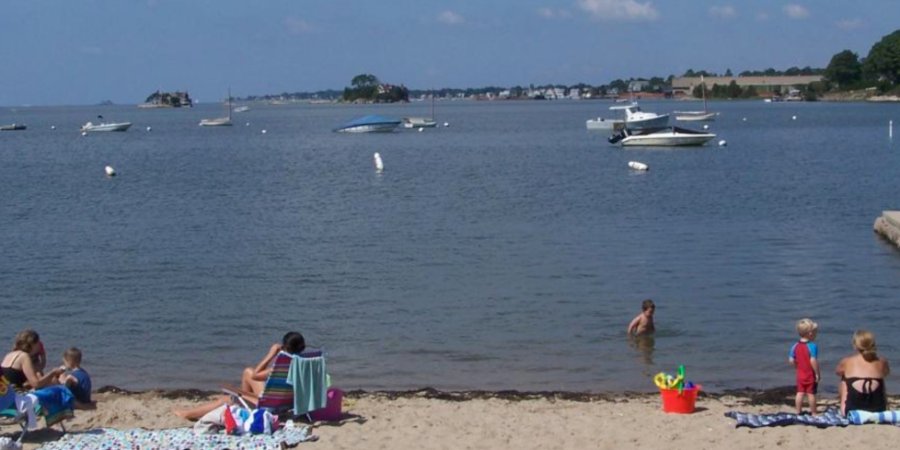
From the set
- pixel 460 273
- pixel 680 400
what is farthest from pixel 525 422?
pixel 460 273

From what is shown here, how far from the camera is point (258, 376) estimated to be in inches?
509

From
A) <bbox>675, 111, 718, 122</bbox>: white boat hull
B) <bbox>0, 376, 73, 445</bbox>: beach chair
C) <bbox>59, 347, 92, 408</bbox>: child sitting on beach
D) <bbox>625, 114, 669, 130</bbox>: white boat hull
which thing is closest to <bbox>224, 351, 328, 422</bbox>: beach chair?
<bbox>0, 376, 73, 445</bbox>: beach chair

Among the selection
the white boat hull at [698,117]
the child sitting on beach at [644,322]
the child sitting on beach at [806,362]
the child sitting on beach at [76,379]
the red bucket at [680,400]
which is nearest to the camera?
the child sitting on beach at [806,362]

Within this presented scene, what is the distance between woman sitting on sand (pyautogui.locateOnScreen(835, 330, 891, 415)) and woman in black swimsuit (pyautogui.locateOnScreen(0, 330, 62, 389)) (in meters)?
8.30

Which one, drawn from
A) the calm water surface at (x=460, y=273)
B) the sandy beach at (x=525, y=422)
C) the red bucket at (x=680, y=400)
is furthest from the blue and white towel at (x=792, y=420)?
the calm water surface at (x=460, y=273)

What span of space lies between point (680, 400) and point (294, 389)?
4.13 meters

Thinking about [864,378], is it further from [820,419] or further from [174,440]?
[174,440]

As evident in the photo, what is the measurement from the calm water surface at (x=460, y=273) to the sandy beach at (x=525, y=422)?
1.56m

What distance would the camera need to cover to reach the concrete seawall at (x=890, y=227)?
28045mm

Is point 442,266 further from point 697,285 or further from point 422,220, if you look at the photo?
point 422,220

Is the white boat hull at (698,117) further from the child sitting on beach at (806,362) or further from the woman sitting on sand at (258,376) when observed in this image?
the woman sitting on sand at (258,376)

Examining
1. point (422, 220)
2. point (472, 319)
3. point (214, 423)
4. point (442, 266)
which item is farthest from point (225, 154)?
point (214, 423)

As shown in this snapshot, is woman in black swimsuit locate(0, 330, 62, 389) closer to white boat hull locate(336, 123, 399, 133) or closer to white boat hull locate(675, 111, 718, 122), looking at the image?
white boat hull locate(336, 123, 399, 133)

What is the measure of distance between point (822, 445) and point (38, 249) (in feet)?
77.8
